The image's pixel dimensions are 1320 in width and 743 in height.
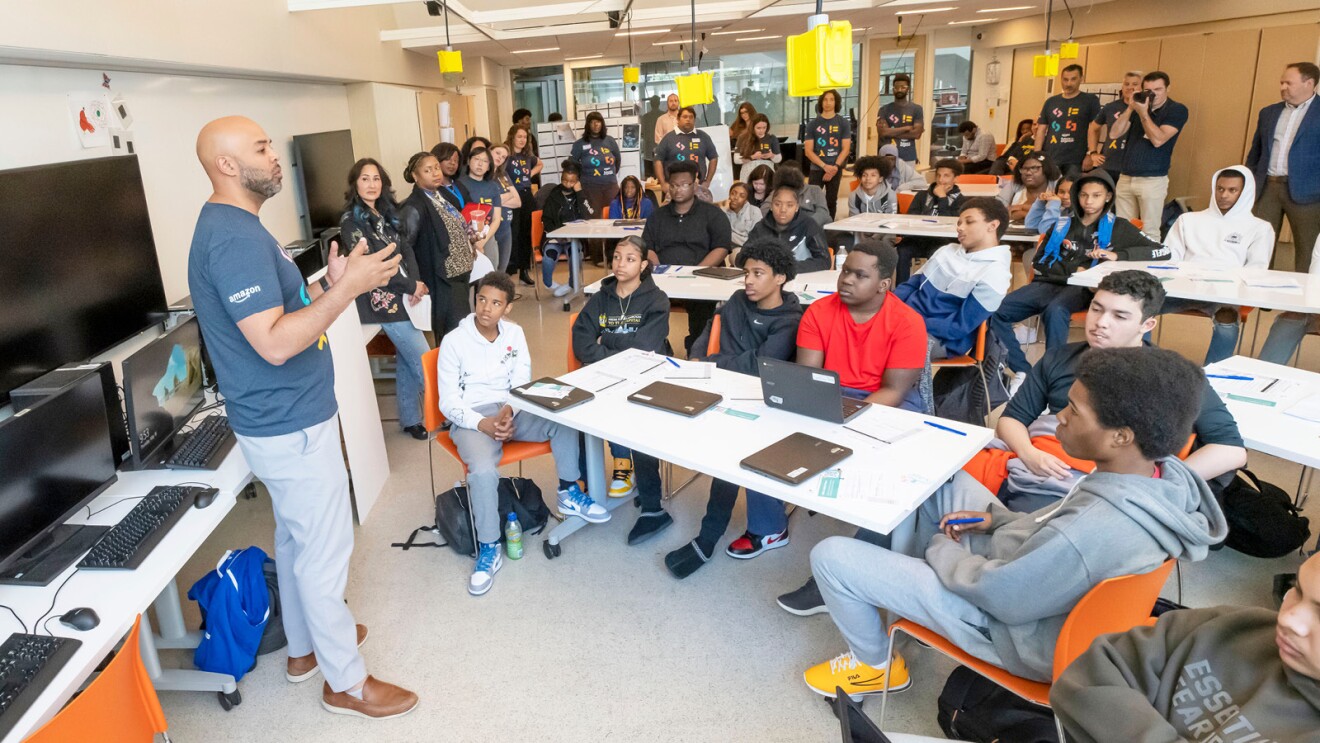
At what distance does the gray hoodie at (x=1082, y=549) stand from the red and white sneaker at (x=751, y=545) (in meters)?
1.40

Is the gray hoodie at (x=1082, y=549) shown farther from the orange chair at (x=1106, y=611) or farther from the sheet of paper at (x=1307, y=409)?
the sheet of paper at (x=1307, y=409)

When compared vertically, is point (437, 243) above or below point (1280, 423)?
above

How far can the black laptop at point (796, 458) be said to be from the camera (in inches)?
92.7

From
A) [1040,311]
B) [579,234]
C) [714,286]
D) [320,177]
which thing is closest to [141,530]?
[714,286]

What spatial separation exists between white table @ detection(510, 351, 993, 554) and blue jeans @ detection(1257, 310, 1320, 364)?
291 cm

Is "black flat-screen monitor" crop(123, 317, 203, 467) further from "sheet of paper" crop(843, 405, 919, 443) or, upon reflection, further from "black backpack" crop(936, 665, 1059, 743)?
"black backpack" crop(936, 665, 1059, 743)

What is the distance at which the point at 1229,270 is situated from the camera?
4.71 metres

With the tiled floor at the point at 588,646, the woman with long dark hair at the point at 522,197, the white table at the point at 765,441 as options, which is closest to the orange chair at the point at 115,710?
the tiled floor at the point at 588,646

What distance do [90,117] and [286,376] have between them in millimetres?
2582

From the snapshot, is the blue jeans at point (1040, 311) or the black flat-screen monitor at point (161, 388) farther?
the blue jeans at point (1040, 311)

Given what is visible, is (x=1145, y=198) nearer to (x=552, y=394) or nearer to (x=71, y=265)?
(x=552, y=394)

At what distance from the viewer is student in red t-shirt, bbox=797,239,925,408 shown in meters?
3.15

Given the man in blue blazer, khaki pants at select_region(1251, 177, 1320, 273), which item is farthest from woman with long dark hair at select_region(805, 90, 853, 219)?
khaki pants at select_region(1251, 177, 1320, 273)

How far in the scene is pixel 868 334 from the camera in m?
3.24
